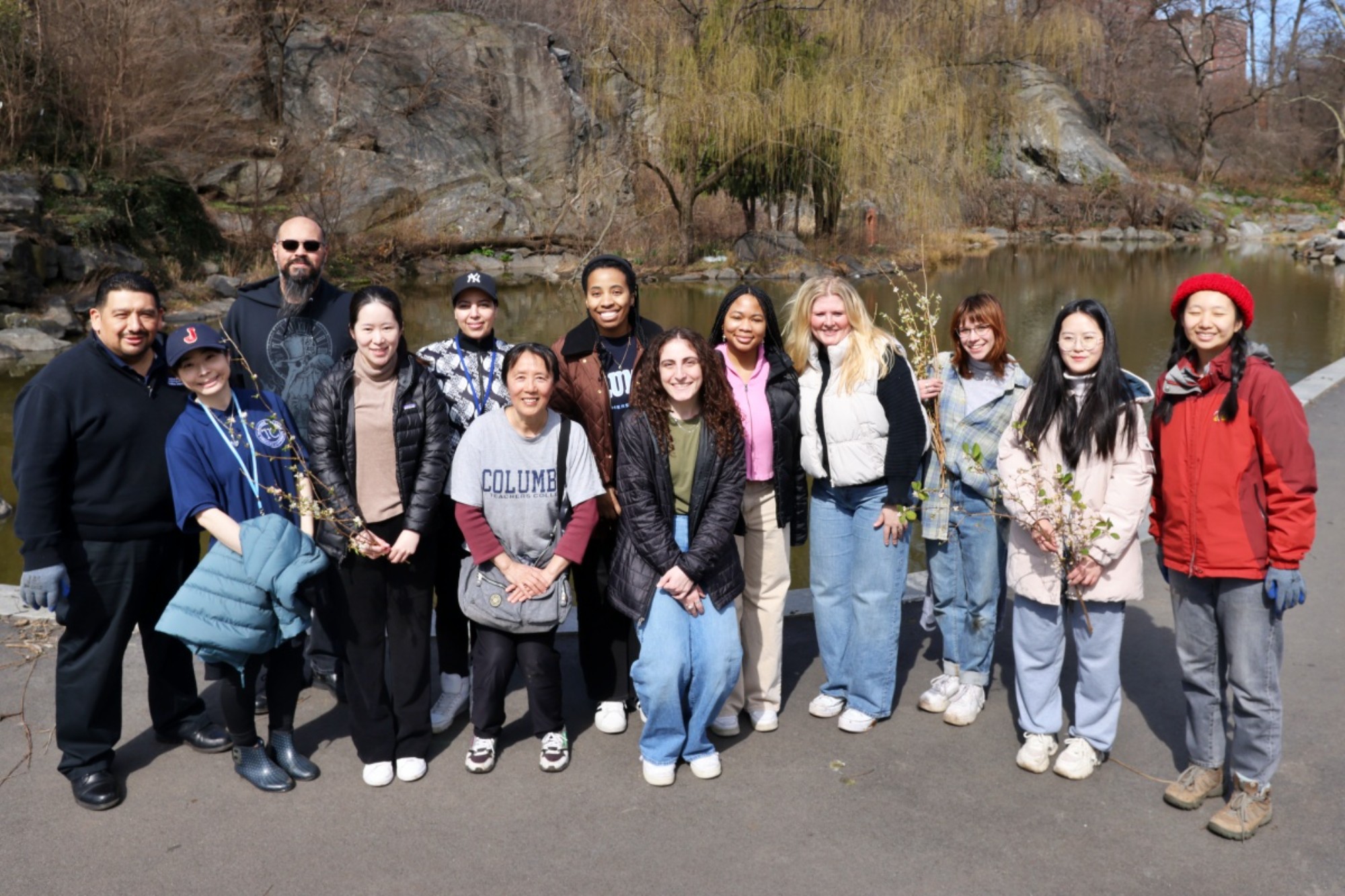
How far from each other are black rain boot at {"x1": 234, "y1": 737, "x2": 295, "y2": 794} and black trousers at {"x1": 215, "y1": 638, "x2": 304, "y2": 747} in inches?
1.4

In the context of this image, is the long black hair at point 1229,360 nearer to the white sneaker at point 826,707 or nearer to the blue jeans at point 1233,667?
the blue jeans at point 1233,667

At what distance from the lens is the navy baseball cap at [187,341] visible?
3.43m

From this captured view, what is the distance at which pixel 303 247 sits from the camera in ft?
13.8

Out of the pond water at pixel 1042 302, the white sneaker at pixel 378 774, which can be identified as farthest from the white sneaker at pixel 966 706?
the pond water at pixel 1042 302

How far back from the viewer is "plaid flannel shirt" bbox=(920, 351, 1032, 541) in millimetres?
4043

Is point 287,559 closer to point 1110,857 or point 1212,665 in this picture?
point 1110,857

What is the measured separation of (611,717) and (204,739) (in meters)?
1.55

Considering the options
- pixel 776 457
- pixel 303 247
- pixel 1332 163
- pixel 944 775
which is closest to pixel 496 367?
pixel 303 247

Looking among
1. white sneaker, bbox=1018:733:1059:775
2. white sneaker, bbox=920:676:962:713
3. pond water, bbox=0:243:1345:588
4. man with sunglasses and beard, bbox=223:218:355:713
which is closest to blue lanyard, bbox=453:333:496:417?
man with sunglasses and beard, bbox=223:218:355:713

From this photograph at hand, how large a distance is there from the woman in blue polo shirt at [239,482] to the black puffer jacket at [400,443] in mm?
102

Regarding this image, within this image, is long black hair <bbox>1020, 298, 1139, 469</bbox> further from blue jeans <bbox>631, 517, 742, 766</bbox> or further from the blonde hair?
blue jeans <bbox>631, 517, 742, 766</bbox>

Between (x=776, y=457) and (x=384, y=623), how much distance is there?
62.9 inches

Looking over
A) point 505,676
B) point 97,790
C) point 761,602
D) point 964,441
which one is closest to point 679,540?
point 761,602

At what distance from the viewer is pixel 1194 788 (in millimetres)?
3504
